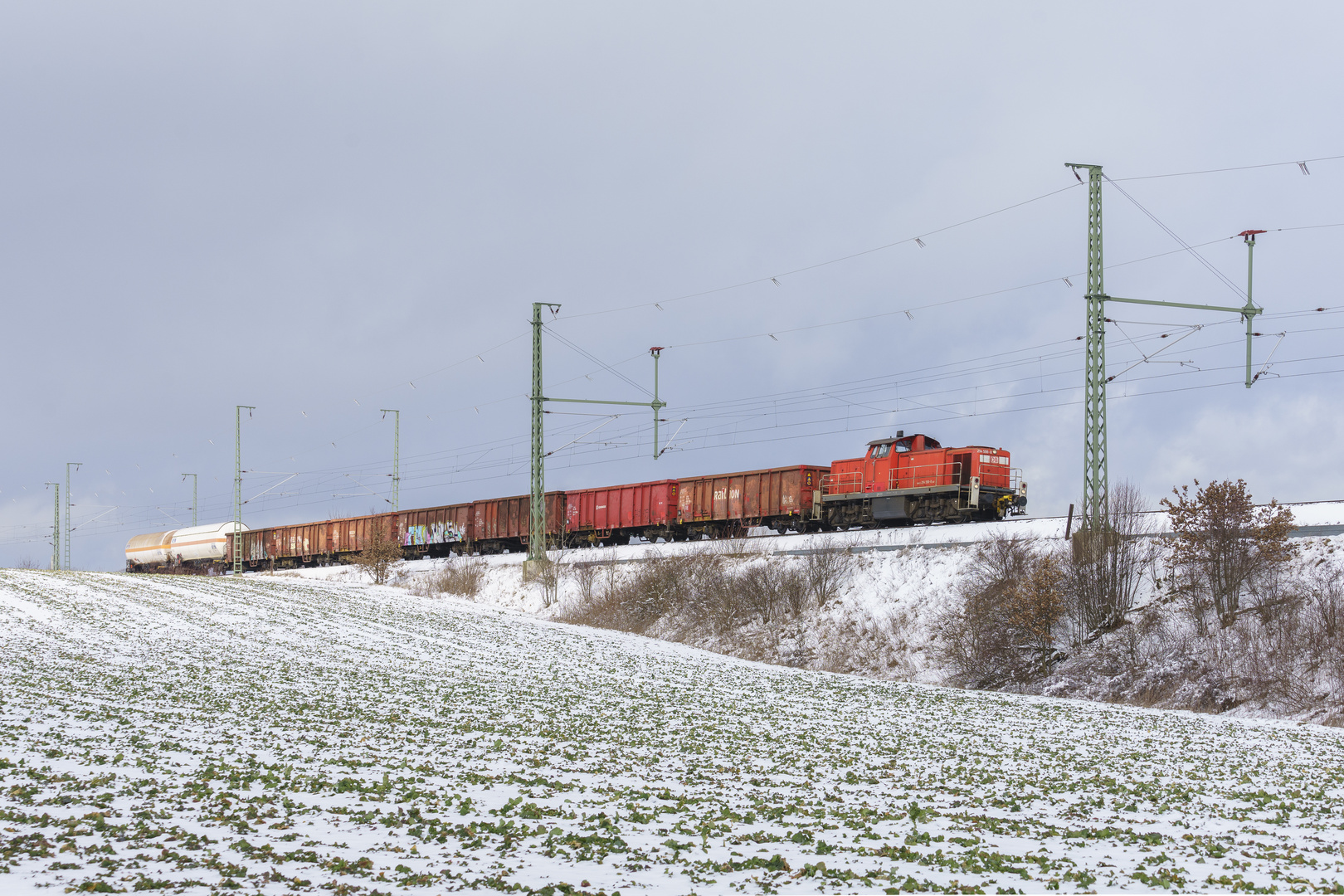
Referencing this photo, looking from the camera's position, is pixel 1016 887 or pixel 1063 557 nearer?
pixel 1016 887

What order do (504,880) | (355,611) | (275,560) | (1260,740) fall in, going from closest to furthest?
(504,880) < (1260,740) < (355,611) < (275,560)

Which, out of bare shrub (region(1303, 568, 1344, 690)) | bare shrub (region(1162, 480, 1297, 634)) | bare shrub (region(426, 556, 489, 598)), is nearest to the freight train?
bare shrub (region(426, 556, 489, 598))

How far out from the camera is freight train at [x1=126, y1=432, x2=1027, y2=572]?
39.2 m

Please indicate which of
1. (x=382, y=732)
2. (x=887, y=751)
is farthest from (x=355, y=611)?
(x=887, y=751)

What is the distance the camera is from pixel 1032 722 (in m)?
22.3

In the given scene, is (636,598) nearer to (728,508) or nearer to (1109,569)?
(728,508)

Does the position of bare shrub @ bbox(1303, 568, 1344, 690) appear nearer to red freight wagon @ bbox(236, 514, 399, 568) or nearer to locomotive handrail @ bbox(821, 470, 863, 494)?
locomotive handrail @ bbox(821, 470, 863, 494)

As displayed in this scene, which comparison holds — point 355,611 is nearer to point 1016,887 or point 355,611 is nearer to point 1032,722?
point 1032,722

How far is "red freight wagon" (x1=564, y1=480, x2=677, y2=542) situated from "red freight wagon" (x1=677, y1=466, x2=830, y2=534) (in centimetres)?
77

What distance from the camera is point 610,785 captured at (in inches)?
530

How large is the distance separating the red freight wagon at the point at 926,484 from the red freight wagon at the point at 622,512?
34.8ft

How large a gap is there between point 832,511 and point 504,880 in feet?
116

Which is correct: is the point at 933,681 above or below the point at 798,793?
below

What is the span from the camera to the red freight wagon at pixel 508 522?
56.9 metres
